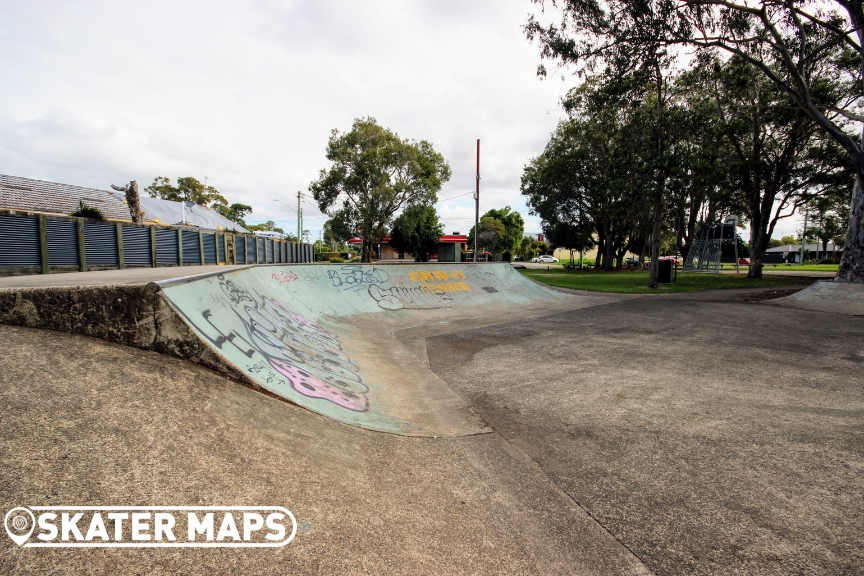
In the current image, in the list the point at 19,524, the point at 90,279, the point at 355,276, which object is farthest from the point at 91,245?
the point at 19,524

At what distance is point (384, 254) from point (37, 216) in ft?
214

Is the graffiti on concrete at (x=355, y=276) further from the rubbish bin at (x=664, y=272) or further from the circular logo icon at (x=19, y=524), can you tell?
the rubbish bin at (x=664, y=272)

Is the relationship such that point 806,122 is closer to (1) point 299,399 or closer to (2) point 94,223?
(1) point 299,399

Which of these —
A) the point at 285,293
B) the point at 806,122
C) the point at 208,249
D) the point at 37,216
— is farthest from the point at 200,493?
the point at 806,122

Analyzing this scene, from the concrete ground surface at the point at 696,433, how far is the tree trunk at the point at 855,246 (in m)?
8.62

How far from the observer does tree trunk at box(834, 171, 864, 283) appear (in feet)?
44.9

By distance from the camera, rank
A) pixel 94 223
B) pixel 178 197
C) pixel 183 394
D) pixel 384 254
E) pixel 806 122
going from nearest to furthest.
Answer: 1. pixel 183 394
2. pixel 94 223
3. pixel 806 122
4. pixel 178 197
5. pixel 384 254

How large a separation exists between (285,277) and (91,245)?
1014 cm

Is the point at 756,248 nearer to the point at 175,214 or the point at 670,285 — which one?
the point at 670,285

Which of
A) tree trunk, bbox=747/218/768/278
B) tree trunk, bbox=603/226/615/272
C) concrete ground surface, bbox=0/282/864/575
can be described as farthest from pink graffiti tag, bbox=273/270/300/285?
tree trunk, bbox=603/226/615/272

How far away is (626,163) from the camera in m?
17.7

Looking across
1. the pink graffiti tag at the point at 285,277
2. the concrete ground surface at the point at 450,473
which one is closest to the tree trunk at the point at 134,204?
the pink graffiti tag at the point at 285,277

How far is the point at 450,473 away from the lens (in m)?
2.86

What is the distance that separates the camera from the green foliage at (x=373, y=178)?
115 ft
